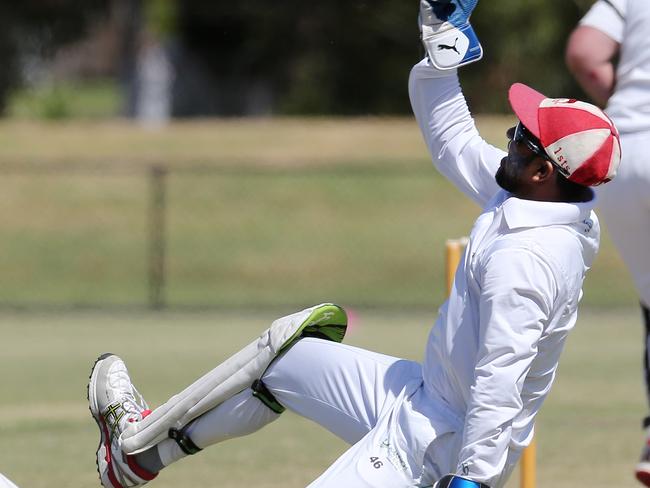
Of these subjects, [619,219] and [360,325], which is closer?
[619,219]

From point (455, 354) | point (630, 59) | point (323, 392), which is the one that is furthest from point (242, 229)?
point (455, 354)

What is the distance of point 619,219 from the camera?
19.6 ft

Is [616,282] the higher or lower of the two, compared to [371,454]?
lower

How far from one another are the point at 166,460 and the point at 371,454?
879 millimetres

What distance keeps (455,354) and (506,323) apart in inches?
12.9

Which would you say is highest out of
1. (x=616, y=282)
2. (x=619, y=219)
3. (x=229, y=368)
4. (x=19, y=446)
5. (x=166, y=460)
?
(x=619, y=219)

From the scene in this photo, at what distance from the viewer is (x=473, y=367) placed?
4.55 meters

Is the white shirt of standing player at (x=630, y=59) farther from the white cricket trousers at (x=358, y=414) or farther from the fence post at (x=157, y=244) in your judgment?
the fence post at (x=157, y=244)

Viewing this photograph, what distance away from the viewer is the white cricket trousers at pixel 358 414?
4590mm

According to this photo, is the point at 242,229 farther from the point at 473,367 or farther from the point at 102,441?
the point at 473,367

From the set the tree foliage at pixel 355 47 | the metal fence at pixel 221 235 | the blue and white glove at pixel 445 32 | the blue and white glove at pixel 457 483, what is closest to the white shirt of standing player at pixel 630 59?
the blue and white glove at pixel 445 32

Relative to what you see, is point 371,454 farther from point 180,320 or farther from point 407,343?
point 180,320

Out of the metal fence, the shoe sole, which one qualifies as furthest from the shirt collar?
the metal fence

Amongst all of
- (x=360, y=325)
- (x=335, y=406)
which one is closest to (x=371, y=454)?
(x=335, y=406)
